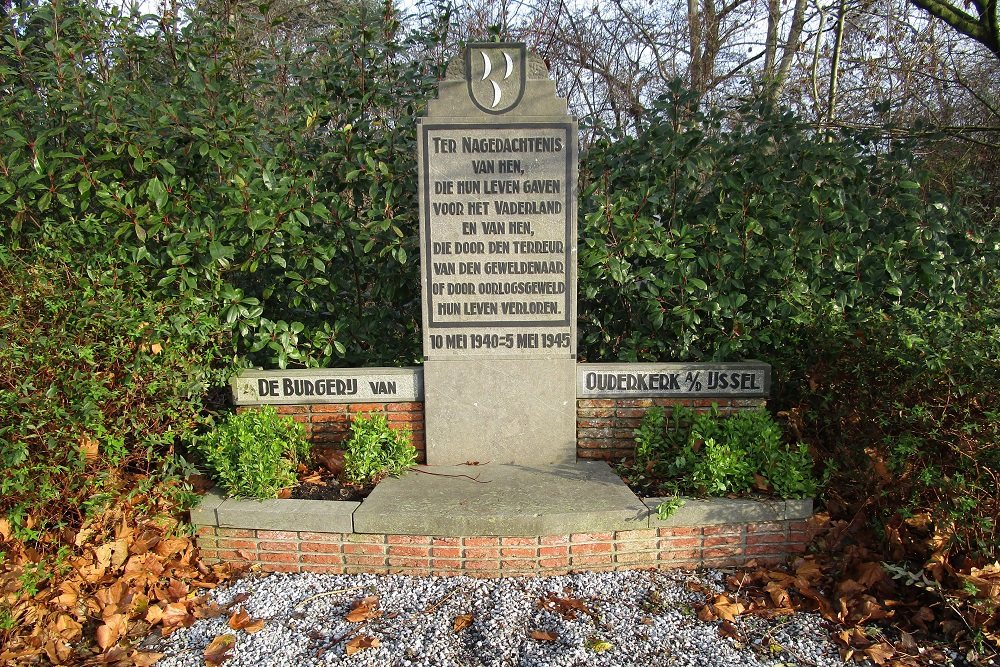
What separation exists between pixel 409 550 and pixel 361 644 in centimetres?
62

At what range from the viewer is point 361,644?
2.72 m

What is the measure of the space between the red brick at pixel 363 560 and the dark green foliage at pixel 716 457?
1498mm

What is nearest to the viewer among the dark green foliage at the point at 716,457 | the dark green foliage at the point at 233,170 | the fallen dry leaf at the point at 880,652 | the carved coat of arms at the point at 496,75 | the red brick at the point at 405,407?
the fallen dry leaf at the point at 880,652

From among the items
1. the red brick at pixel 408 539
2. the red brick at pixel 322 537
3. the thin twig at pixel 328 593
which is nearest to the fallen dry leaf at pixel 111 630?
the thin twig at pixel 328 593

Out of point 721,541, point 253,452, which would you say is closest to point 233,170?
point 253,452

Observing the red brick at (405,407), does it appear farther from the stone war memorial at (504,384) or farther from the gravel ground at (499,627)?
the gravel ground at (499,627)

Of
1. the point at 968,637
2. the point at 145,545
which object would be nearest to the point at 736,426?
the point at 968,637

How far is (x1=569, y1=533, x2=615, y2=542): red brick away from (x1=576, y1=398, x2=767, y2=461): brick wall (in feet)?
2.72

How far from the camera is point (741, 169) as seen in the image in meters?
4.29

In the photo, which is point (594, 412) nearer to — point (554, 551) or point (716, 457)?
point (716, 457)

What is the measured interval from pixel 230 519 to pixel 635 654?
215 cm

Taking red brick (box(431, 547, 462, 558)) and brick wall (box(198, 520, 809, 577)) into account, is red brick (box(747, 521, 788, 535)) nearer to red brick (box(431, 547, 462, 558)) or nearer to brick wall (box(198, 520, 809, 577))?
brick wall (box(198, 520, 809, 577))

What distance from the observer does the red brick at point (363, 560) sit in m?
3.30

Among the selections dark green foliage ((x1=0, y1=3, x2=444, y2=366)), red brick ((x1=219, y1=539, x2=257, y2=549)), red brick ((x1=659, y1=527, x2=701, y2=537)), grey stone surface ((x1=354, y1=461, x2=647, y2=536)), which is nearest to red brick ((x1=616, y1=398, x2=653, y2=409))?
grey stone surface ((x1=354, y1=461, x2=647, y2=536))
